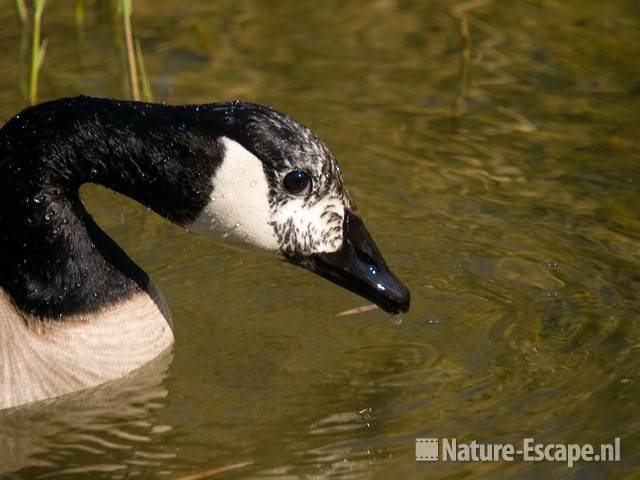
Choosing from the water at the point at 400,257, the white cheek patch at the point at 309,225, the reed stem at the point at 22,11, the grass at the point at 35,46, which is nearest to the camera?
the water at the point at 400,257

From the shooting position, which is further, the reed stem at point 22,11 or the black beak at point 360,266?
the reed stem at point 22,11

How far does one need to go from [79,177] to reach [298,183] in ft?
3.38

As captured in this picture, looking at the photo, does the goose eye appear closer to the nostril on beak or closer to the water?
the nostril on beak

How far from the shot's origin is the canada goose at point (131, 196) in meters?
6.47

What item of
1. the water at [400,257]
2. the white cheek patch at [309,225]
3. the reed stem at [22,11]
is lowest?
the water at [400,257]

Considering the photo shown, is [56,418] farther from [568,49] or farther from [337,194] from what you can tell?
[568,49]

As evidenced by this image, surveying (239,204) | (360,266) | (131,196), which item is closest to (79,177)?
(131,196)

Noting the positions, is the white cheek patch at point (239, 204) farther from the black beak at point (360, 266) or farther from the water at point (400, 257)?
the water at point (400, 257)

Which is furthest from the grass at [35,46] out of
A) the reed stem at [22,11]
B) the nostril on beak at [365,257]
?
the nostril on beak at [365,257]

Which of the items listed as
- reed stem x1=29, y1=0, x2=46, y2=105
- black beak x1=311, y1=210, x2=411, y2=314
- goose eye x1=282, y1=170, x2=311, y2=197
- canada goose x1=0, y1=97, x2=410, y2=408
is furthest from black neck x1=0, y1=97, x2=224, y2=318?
reed stem x1=29, y1=0, x2=46, y2=105

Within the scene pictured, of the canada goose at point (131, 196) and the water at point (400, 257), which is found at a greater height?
the canada goose at point (131, 196)

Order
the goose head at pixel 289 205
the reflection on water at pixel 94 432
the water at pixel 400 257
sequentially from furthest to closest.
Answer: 1. the goose head at pixel 289 205
2. the water at pixel 400 257
3. the reflection on water at pixel 94 432

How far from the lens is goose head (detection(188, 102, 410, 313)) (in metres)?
6.46

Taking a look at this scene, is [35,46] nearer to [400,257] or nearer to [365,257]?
[400,257]
